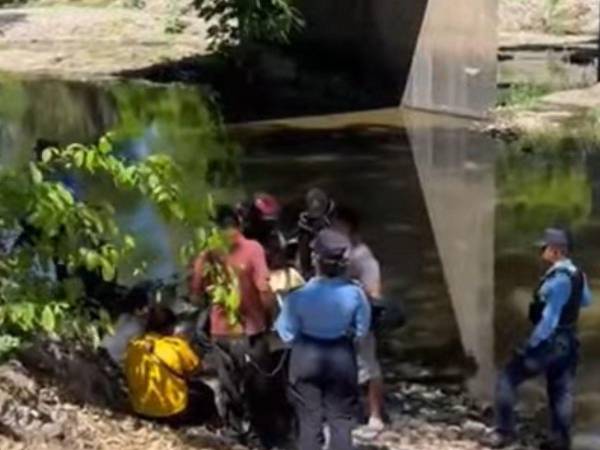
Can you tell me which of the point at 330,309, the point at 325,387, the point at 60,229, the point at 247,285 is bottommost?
the point at 325,387

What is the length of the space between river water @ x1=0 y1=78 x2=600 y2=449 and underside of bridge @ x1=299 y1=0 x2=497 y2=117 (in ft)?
2.14

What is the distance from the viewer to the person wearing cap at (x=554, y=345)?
31.4 ft

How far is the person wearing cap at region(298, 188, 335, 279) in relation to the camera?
1051 centimetres

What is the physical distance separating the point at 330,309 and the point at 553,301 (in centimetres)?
177

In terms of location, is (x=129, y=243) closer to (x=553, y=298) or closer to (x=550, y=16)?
(x=553, y=298)

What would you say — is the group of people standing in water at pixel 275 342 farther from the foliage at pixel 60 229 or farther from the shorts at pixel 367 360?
the foliage at pixel 60 229

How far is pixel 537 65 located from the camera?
34719 mm

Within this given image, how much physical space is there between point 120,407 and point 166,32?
31756mm

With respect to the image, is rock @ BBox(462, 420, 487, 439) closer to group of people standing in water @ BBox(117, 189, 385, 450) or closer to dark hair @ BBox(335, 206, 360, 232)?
group of people standing in water @ BBox(117, 189, 385, 450)

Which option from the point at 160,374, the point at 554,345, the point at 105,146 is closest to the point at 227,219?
the point at 160,374

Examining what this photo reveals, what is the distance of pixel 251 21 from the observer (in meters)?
30.1

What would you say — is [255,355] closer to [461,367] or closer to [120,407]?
[120,407]

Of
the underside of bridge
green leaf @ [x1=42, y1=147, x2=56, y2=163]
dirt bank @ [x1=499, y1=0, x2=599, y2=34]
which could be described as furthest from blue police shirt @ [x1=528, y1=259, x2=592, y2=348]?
dirt bank @ [x1=499, y1=0, x2=599, y2=34]

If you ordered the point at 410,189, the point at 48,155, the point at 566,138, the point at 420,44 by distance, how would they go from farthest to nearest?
the point at 420,44, the point at 566,138, the point at 410,189, the point at 48,155
